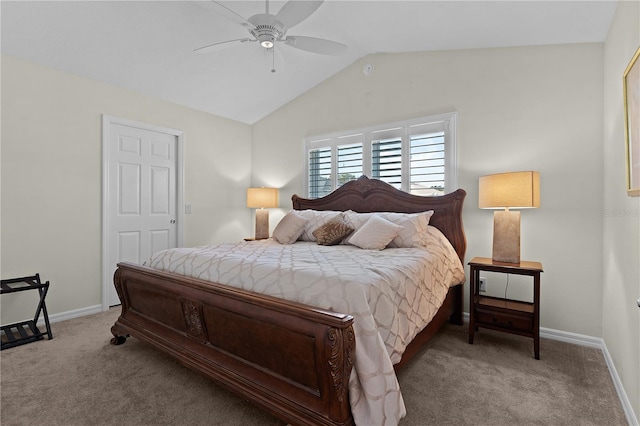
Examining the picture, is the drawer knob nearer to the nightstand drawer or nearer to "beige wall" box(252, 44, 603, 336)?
the nightstand drawer

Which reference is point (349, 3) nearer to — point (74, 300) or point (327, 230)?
point (327, 230)

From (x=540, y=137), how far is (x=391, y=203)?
1498 mm

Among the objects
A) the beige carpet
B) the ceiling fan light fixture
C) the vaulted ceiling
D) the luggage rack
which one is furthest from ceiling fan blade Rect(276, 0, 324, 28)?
the luggage rack

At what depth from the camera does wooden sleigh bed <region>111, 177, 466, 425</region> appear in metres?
1.41

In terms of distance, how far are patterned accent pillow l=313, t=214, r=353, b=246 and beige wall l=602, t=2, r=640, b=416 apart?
6.56ft

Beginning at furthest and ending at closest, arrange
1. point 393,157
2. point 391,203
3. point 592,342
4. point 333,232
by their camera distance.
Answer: point 393,157 → point 391,203 → point 333,232 → point 592,342

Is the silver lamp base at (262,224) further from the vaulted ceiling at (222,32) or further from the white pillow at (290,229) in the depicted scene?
the vaulted ceiling at (222,32)

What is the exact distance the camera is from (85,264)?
3.44 m

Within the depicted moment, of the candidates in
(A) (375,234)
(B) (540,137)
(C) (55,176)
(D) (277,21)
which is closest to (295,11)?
(D) (277,21)

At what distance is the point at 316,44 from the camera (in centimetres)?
258

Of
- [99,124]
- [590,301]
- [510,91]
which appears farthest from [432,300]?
[99,124]

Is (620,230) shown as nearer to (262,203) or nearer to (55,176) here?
(262,203)

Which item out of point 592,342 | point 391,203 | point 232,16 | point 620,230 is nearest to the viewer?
point 620,230

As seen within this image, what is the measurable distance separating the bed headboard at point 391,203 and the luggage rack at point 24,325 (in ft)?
9.30
